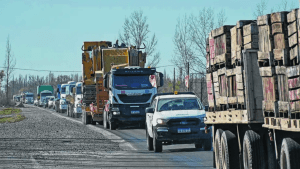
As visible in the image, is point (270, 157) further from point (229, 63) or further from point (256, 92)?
point (229, 63)

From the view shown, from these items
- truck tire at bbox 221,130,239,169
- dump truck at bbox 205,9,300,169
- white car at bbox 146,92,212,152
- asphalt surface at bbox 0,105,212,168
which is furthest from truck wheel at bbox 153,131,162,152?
truck tire at bbox 221,130,239,169

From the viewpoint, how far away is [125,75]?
2994 centimetres

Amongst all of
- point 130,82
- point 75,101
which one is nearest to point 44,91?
point 75,101

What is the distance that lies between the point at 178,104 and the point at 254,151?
30.8ft

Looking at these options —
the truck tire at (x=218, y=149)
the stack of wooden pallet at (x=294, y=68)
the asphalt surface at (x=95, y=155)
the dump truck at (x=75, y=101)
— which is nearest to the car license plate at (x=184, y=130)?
the asphalt surface at (x=95, y=155)

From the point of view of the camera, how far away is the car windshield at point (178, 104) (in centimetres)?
1903

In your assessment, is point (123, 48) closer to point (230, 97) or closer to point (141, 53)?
point (141, 53)

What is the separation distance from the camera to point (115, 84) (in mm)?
30000

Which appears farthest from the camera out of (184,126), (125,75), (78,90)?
(78,90)

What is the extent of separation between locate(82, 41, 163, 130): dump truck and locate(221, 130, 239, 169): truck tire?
60.1 feet

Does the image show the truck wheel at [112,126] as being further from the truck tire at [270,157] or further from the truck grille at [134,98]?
the truck tire at [270,157]

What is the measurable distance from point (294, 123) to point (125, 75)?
22.3 m

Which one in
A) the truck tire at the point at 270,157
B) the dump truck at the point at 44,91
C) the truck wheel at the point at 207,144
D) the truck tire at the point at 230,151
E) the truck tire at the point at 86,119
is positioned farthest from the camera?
the dump truck at the point at 44,91

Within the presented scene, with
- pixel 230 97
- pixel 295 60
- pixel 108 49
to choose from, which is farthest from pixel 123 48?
pixel 295 60
